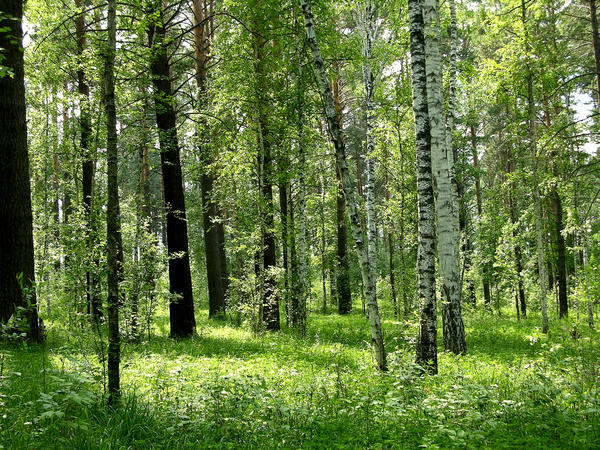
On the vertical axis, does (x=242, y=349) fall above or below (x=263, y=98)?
below

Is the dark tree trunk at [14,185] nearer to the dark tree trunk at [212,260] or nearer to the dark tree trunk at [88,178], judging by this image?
the dark tree trunk at [88,178]

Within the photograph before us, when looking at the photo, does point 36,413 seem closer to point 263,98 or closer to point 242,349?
point 242,349

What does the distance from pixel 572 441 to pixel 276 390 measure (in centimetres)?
321

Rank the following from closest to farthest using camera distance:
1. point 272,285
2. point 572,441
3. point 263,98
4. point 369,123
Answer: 1. point 572,441
2. point 263,98
3. point 272,285
4. point 369,123

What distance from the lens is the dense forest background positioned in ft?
13.1

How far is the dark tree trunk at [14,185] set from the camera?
759 cm

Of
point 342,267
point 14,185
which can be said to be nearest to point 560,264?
point 342,267

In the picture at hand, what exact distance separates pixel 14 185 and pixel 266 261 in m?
7.03

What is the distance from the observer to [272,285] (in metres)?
12.0

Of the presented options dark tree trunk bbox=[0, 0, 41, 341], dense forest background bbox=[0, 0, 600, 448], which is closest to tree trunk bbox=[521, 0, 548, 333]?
dense forest background bbox=[0, 0, 600, 448]

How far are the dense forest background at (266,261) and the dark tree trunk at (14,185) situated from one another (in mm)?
32

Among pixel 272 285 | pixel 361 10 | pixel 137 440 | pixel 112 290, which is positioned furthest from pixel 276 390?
pixel 361 10

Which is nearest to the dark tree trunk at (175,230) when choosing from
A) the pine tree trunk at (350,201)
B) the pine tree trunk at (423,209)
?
the pine tree trunk at (350,201)

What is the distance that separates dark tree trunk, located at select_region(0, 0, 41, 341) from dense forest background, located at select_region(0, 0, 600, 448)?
1.2 inches
